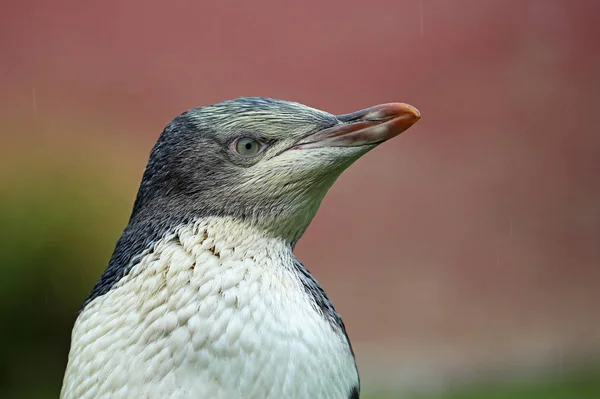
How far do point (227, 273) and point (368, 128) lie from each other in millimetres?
258

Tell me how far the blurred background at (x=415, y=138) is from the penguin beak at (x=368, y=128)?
155cm

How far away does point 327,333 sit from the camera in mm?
893

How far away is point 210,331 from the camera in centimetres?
83

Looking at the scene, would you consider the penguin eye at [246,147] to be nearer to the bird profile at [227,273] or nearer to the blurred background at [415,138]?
the bird profile at [227,273]

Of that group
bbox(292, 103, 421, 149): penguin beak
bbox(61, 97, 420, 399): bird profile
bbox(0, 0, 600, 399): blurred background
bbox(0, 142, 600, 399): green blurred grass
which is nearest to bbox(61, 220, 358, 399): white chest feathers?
bbox(61, 97, 420, 399): bird profile

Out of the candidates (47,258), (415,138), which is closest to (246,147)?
(47,258)

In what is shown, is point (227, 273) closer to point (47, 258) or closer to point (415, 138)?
point (47, 258)

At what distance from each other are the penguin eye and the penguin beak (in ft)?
0.18

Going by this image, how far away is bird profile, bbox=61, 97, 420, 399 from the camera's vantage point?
2.72 feet

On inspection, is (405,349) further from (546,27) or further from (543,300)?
(546,27)

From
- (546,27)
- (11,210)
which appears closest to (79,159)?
(11,210)

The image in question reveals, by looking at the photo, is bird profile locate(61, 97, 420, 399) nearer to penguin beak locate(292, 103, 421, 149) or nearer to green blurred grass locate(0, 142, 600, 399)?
penguin beak locate(292, 103, 421, 149)

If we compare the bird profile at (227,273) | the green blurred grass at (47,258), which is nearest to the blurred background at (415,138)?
the green blurred grass at (47,258)

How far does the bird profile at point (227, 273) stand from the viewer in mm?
828
